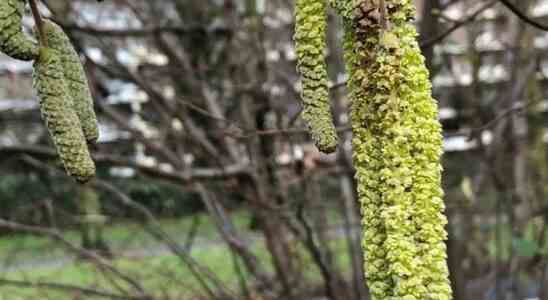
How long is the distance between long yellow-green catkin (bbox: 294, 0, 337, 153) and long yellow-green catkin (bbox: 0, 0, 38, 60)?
8.0 inches

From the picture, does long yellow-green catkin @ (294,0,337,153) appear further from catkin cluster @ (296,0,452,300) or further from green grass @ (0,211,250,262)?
green grass @ (0,211,250,262)

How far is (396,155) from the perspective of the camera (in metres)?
0.61

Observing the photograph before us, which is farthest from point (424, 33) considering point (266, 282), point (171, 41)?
point (171, 41)

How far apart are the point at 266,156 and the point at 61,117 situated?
2.30 meters

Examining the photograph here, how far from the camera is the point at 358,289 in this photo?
3.15m

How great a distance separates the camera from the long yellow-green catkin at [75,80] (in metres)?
0.69

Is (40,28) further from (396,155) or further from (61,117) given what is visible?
(396,155)

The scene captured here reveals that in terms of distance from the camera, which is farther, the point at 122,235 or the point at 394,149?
the point at 122,235

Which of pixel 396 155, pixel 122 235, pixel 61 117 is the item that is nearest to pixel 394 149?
pixel 396 155

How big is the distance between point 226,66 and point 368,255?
303 cm

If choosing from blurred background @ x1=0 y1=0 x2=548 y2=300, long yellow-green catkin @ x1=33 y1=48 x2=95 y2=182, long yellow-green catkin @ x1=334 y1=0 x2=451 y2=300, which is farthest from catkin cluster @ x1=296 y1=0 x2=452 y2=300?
blurred background @ x1=0 y1=0 x2=548 y2=300

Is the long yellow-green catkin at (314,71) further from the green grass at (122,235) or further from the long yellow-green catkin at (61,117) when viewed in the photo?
the green grass at (122,235)

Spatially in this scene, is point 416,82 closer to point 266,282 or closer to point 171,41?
point 266,282

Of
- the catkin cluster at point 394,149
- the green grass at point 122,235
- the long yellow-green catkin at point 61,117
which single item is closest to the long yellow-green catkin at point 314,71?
the catkin cluster at point 394,149
